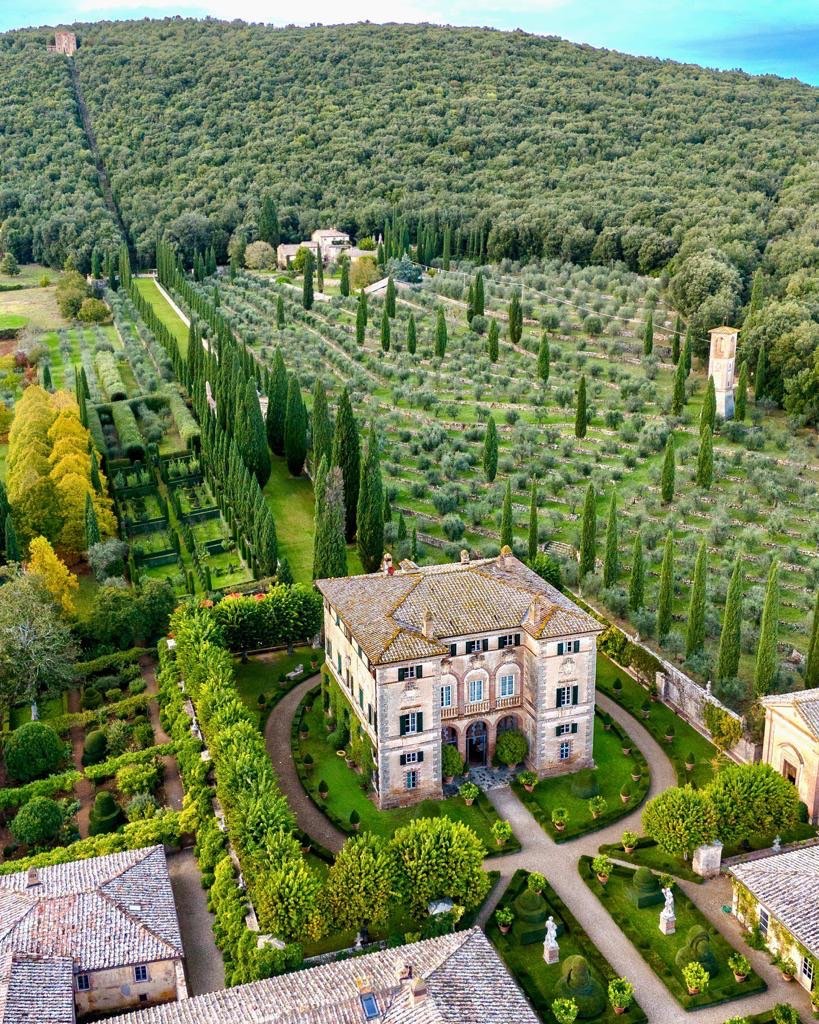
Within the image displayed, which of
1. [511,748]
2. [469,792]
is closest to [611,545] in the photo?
[511,748]

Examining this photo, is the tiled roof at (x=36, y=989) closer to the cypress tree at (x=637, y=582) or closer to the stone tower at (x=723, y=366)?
the cypress tree at (x=637, y=582)

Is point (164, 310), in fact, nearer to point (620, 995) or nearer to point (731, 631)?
point (731, 631)

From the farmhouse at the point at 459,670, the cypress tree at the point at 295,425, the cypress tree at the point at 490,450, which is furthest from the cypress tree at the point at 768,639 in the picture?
the cypress tree at the point at 295,425

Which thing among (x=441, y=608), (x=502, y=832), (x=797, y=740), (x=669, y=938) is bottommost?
(x=669, y=938)

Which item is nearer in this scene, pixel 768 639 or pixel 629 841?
pixel 629 841

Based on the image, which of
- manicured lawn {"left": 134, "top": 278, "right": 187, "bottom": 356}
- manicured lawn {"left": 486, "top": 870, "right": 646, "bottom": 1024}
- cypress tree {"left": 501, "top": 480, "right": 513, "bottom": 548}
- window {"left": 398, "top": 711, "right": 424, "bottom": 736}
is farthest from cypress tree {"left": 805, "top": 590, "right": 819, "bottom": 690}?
manicured lawn {"left": 134, "top": 278, "right": 187, "bottom": 356}

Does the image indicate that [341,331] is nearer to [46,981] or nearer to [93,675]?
[93,675]

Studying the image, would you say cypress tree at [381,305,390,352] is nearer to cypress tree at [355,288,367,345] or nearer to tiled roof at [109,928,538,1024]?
cypress tree at [355,288,367,345]
